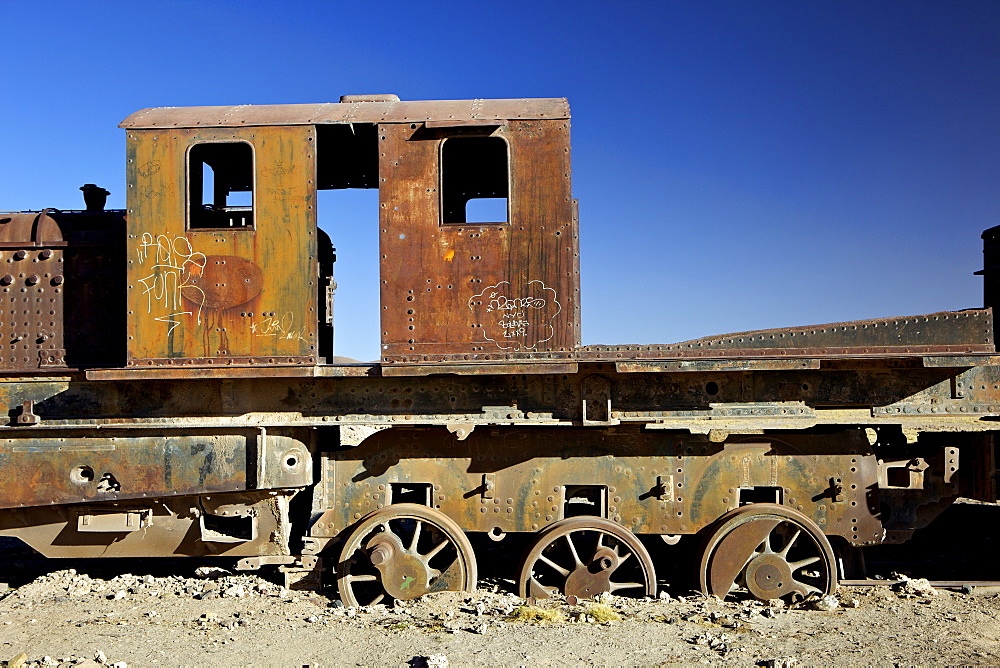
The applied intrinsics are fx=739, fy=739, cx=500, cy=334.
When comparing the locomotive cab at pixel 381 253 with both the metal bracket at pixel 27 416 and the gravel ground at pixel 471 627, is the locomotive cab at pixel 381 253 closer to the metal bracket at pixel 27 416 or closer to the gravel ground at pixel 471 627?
the metal bracket at pixel 27 416

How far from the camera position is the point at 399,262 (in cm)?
596

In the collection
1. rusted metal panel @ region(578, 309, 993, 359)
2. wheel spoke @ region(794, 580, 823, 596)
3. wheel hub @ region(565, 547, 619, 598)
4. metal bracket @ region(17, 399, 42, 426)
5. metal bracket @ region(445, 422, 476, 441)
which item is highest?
rusted metal panel @ region(578, 309, 993, 359)

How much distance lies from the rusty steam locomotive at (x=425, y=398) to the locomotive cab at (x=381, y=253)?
0.02 metres

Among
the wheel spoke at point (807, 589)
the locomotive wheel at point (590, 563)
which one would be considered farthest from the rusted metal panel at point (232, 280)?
the wheel spoke at point (807, 589)

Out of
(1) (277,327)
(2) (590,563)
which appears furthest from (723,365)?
(1) (277,327)

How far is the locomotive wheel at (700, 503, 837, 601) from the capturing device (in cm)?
619

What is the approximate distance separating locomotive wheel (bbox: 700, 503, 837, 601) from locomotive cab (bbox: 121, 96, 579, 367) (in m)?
2.13

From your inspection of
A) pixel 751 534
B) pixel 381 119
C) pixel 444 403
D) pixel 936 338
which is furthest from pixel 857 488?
pixel 381 119

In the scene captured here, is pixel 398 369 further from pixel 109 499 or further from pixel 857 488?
pixel 857 488

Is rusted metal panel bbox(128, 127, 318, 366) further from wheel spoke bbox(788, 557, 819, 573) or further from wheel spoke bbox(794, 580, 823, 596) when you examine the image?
wheel spoke bbox(794, 580, 823, 596)

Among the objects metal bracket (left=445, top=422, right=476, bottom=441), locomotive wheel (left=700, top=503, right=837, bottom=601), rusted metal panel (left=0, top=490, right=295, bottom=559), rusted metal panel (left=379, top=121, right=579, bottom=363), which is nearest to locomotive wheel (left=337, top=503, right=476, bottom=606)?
rusted metal panel (left=0, top=490, right=295, bottom=559)

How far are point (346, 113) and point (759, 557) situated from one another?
16.7 ft

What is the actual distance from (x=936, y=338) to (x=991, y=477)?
1334 millimetres

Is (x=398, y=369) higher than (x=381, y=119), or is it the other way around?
(x=381, y=119)
